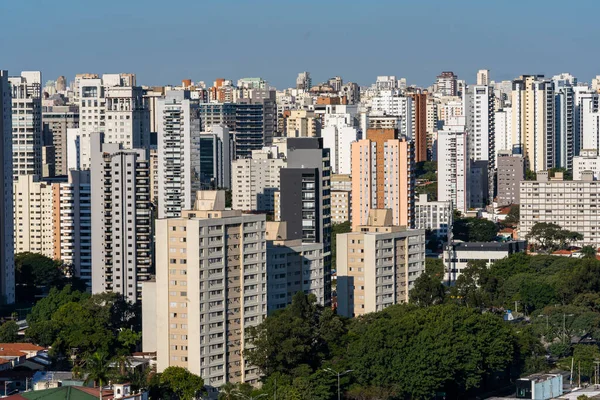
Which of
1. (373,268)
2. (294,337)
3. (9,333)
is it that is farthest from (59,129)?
(294,337)

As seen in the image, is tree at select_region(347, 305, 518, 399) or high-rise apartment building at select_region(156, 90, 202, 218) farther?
high-rise apartment building at select_region(156, 90, 202, 218)

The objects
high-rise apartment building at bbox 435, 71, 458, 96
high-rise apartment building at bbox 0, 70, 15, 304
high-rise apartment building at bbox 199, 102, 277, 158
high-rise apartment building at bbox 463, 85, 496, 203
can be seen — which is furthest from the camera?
high-rise apartment building at bbox 435, 71, 458, 96

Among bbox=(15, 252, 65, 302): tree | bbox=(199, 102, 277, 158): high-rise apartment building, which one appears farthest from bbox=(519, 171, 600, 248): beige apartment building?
bbox=(199, 102, 277, 158): high-rise apartment building

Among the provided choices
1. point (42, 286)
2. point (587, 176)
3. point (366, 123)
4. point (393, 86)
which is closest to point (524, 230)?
point (587, 176)

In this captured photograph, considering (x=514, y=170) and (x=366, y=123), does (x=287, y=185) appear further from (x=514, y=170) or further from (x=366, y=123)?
(x=366, y=123)

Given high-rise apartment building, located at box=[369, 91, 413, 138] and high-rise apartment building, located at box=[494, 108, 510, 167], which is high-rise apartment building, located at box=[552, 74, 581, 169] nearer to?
high-rise apartment building, located at box=[494, 108, 510, 167]

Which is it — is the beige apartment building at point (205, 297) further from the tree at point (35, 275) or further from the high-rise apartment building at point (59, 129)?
the high-rise apartment building at point (59, 129)

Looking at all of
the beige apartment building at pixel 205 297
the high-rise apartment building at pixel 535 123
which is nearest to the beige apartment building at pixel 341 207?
the high-rise apartment building at pixel 535 123
